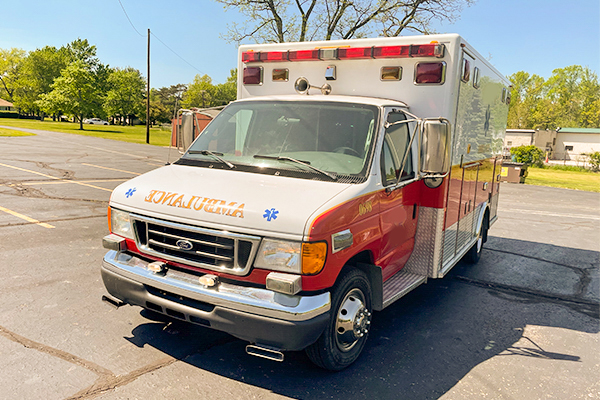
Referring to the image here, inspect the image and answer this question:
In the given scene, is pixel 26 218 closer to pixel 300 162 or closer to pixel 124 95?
pixel 300 162

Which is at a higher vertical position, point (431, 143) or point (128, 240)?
point (431, 143)

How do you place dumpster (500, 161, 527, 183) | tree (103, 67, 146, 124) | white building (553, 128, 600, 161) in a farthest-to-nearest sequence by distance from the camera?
tree (103, 67, 146, 124), white building (553, 128, 600, 161), dumpster (500, 161, 527, 183)

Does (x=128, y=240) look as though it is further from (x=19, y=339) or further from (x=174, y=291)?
(x=19, y=339)

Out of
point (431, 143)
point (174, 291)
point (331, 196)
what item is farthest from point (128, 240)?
point (431, 143)

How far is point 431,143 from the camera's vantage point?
3.90 metres

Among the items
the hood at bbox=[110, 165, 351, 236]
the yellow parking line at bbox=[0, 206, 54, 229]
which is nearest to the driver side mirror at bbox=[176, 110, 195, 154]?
the hood at bbox=[110, 165, 351, 236]

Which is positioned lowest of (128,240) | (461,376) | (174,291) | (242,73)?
(461,376)

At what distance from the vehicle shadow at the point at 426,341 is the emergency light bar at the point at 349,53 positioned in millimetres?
2815

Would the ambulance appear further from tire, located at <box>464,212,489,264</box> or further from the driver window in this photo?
tire, located at <box>464,212,489,264</box>

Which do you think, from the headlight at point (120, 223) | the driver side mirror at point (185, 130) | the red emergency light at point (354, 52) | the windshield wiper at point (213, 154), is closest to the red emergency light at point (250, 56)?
the red emergency light at point (354, 52)

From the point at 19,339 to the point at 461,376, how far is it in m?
3.72

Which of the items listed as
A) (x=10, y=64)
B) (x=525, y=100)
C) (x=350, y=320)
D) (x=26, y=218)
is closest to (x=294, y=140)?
(x=350, y=320)

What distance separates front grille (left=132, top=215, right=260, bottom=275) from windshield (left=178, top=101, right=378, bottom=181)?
792 mm

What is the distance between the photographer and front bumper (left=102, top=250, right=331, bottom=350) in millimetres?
3055
